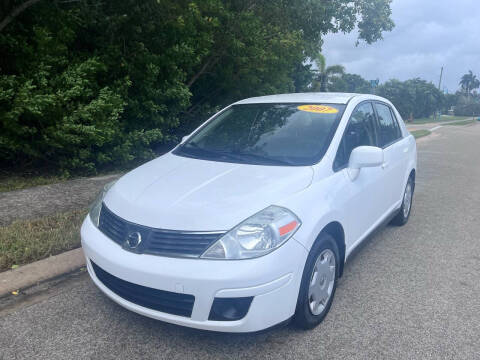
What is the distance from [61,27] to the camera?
6.77m

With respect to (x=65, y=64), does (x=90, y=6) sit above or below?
above

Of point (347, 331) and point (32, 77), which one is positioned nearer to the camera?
point (347, 331)

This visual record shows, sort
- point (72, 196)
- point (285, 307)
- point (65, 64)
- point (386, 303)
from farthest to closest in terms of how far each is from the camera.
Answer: point (65, 64)
point (72, 196)
point (386, 303)
point (285, 307)

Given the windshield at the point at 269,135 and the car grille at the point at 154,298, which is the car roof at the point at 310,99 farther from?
the car grille at the point at 154,298

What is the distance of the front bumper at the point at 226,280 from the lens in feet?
7.89

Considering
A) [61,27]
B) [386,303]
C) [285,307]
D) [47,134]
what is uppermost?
[61,27]

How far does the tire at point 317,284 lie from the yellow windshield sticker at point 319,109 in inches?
52.1

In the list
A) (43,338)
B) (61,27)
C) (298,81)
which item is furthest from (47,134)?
(298,81)

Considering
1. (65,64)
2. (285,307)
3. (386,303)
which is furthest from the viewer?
(65,64)

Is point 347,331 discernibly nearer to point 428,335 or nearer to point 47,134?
point 428,335

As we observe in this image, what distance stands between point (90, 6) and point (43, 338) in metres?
5.82

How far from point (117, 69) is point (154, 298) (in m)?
6.09

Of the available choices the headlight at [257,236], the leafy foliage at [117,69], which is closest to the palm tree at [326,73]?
the leafy foliage at [117,69]

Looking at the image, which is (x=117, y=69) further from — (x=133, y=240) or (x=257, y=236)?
(x=257, y=236)
